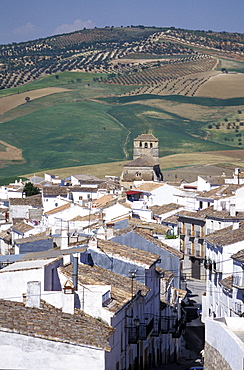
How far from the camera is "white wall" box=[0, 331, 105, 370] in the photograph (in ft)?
53.4

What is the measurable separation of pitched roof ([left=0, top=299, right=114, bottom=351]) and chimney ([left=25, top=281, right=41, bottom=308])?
16 cm

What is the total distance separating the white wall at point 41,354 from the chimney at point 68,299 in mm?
2366

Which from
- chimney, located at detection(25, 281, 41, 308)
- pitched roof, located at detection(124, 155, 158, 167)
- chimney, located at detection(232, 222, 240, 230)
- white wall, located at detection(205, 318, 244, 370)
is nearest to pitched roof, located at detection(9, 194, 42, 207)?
chimney, located at detection(232, 222, 240, 230)

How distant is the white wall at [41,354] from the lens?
53.4ft

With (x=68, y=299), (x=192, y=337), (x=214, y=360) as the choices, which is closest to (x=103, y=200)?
(x=192, y=337)

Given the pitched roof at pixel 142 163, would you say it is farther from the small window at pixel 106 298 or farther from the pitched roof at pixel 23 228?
the small window at pixel 106 298

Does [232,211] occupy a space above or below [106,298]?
above

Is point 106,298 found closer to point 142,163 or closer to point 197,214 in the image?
point 197,214

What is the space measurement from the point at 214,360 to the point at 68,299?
3.48 meters

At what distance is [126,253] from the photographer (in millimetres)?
27375

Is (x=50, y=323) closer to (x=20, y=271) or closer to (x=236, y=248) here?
(x=20, y=271)

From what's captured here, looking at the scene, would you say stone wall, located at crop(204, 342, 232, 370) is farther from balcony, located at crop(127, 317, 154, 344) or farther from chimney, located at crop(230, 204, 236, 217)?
chimney, located at crop(230, 204, 236, 217)

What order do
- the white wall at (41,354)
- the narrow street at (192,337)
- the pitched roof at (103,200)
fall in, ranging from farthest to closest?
the pitched roof at (103,200) < the narrow street at (192,337) < the white wall at (41,354)

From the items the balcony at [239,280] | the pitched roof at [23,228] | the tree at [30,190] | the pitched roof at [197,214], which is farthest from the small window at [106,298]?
the tree at [30,190]
